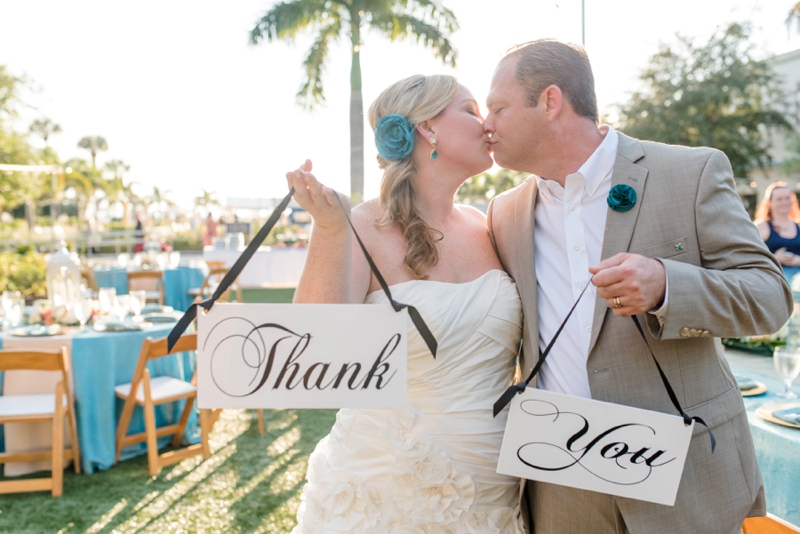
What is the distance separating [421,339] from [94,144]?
7237cm

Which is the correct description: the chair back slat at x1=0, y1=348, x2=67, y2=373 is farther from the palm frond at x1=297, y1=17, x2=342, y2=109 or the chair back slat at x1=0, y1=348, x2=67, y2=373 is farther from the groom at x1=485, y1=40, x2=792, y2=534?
the palm frond at x1=297, y1=17, x2=342, y2=109

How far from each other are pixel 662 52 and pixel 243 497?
24.3 metres

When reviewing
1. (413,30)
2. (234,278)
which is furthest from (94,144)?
(234,278)

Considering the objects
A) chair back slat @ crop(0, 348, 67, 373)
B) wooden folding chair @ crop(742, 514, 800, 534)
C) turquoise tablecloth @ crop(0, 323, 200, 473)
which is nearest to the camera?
wooden folding chair @ crop(742, 514, 800, 534)

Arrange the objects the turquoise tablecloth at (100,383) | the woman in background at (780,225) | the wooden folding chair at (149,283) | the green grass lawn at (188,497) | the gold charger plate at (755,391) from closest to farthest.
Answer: the gold charger plate at (755,391), the green grass lawn at (188,497), the turquoise tablecloth at (100,383), the woman in background at (780,225), the wooden folding chair at (149,283)

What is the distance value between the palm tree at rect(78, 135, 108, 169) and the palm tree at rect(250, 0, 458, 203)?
59578 millimetres

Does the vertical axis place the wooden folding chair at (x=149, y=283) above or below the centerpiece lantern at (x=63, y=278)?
below

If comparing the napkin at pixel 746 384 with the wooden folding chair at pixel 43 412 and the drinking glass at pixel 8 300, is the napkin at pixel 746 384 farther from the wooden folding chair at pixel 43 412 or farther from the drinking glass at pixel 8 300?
the drinking glass at pixel 8 300

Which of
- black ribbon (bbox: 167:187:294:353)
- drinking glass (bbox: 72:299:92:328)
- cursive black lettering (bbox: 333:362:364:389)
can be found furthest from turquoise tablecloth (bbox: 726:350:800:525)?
drinking glass (bbox: 72:299:92:328)

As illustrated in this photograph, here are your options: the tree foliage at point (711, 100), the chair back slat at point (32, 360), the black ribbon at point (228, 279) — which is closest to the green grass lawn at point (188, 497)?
the chair back slat at point (32, 360)

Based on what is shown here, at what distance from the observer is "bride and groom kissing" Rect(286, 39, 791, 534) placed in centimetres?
164

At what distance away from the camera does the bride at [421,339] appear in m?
1.86

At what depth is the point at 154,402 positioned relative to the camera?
447cm

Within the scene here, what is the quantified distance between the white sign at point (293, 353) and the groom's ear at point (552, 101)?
2.97 feet
